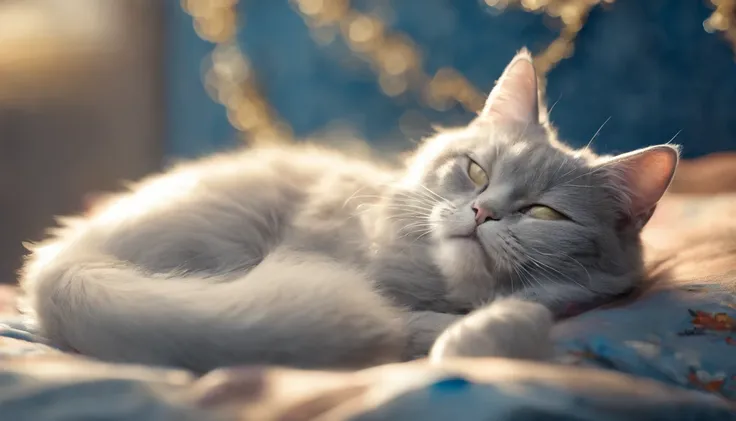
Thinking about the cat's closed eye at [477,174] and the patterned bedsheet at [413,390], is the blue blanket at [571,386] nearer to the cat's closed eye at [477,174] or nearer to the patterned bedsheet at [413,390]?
the patterned bedsheet at [413,390]

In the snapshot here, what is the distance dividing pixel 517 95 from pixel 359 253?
1.61 ft

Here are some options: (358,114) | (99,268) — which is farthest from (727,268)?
(358,114)

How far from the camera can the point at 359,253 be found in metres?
1.18

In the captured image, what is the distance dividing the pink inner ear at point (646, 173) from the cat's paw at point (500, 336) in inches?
14.2

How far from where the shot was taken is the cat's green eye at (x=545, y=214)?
1.06 metres

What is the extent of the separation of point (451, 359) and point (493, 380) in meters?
0.11

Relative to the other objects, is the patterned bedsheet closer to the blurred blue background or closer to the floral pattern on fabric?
the floral pattern on fabric

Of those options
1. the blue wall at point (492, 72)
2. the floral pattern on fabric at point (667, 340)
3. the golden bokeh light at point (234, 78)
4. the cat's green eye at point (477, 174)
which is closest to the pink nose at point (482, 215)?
the cat's green eye at point (477, 174)

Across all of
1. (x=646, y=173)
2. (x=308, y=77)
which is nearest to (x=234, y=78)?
(x=308, y=77)

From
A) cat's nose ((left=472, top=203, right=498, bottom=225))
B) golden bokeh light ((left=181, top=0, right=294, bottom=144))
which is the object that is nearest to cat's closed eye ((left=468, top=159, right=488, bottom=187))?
cat's nose ((left=472, top=203, right=498, bottom=225))

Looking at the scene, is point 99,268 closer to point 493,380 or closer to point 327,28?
point 493,380

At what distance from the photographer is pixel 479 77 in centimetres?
223

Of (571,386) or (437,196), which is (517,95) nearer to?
(437,196)

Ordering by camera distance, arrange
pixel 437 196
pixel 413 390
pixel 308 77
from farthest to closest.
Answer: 1. pixel 308 77
2. pixel 437 196
3. pixel 413 390
